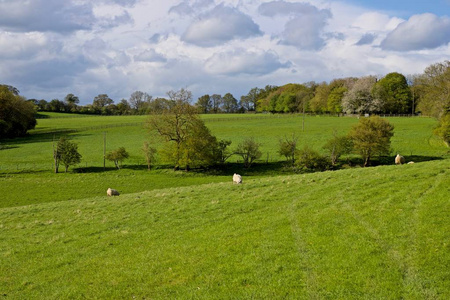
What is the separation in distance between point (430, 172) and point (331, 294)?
46.5 feet

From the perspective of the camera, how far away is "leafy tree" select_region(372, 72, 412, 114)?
119 meters

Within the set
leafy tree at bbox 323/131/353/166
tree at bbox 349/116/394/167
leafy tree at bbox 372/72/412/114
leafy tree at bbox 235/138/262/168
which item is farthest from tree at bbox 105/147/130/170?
leafy tree at bbox 372/72/412/114

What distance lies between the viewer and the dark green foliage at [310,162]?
173 ft

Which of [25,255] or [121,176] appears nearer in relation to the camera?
[25,255]

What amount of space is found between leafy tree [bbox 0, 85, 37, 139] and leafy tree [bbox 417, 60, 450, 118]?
89.9m

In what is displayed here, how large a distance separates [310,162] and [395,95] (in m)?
83.3

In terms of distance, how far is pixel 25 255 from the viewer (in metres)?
15.4

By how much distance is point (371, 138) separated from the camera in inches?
2114

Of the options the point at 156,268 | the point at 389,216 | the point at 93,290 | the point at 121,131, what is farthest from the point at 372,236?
the point at 121,131

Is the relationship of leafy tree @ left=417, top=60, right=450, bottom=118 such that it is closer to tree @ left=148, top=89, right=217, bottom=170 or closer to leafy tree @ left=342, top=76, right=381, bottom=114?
tree @ left=148, top=89, right=217, bottom=170

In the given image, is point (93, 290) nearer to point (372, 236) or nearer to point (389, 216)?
point (372, 236)

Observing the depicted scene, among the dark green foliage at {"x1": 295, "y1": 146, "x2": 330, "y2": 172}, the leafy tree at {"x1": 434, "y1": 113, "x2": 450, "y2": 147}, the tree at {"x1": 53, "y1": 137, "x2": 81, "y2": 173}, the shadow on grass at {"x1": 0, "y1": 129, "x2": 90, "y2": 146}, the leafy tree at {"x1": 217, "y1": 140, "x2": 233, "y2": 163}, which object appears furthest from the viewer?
the shadow on grass at {"x1": 0, "y1": 129, "x2": 90, "y2": 146}

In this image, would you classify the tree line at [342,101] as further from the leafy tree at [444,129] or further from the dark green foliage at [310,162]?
the dark green foliage at [310,162]

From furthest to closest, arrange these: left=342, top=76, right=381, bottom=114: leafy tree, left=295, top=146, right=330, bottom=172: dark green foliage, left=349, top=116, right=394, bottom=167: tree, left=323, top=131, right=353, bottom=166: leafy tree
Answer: left=342, top=76, right=381, bottom=114: leafy tree → left=323, top=131, right=353, bottom=166: leafy tree → left=349, top=116, right=394, bottom=167: tree → left=295, top=146, right=330, bottom=172: dark green foliage
